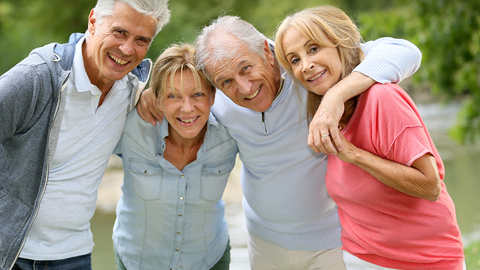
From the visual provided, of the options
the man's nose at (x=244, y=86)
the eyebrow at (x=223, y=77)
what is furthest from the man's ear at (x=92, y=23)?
the man's nose at (x=244, y=86)

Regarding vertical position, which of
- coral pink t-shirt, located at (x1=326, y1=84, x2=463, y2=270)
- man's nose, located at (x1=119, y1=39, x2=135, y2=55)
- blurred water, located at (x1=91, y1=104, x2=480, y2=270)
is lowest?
blurred water, located at (x1=91, y1=104, x2=480, y2=270)

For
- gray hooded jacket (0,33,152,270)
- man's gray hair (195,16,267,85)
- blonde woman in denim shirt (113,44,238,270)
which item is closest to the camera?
gray hooded jacket (0,33,152,270)

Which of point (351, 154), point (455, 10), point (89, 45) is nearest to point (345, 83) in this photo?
point (351, 154)

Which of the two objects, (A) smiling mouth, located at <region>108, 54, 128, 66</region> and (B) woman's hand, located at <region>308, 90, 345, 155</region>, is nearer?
(B) woman's hand, located at <region>308, 90, 345, 155</region>

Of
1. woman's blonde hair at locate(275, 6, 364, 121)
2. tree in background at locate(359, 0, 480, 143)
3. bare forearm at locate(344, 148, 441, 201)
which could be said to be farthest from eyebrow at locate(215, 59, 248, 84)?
tree in background at locate(359, 0, 480, 143)

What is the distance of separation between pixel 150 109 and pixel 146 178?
382 mm

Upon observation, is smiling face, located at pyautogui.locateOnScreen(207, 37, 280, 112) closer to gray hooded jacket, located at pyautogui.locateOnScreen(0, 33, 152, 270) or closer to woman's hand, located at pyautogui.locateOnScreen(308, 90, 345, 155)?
woman's hand, located at pyautogui.locateOnScreen(308, 90, 345, 155)

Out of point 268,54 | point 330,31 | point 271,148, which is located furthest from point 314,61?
point 271,148

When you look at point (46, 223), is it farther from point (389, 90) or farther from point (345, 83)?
point (389, 90)

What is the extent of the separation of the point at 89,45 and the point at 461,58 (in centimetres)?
491

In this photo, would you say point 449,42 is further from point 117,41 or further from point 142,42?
point 117,41

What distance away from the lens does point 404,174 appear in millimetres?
1636

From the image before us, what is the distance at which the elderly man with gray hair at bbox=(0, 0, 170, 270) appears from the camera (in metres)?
1.95

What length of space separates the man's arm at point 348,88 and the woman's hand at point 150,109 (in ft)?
3.17
